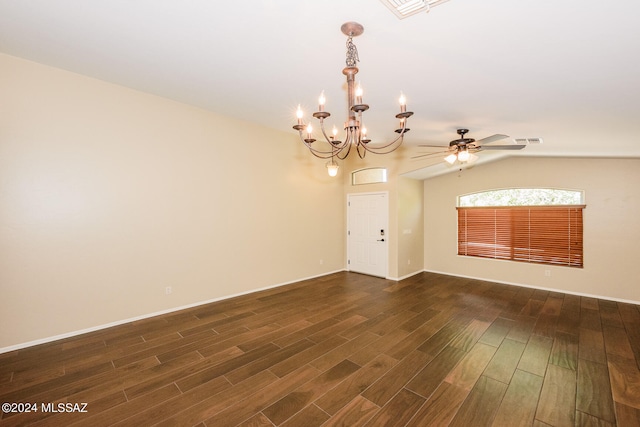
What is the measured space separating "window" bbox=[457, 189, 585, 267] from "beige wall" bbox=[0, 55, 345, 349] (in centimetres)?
465

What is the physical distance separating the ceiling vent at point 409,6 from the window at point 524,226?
5602mm

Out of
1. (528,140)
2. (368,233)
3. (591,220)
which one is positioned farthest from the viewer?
(368,233)

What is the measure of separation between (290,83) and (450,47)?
1763mm

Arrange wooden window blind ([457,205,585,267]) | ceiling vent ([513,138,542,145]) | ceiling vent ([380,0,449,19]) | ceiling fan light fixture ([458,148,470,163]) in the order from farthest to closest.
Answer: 1. wooden window blind ([457,205,585,267])
2. ceiling vent ([513,138,542,145])
3. ceiling fan light fixture ([458,148,470,163])
4. ceiling vent ([380,0,449,19])

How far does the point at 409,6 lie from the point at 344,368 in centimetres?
316

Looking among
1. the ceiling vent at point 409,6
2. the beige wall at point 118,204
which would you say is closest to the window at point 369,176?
the beige wall at point 118,204

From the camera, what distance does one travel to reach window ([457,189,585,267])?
539cm

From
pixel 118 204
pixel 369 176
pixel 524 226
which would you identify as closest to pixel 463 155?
pixel 369 176

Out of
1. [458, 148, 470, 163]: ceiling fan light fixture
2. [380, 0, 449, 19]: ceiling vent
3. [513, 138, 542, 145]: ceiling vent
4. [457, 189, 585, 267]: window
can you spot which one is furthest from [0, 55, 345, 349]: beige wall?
[457, 189, 585, 267]: window

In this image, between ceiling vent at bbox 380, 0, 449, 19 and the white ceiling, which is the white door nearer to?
the white ceiling

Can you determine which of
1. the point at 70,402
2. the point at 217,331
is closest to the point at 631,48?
the point at 217,331

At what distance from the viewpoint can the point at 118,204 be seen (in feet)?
12.4

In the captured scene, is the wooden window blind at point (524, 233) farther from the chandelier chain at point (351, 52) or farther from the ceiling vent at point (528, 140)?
the chandelier chain at point (351, 52)

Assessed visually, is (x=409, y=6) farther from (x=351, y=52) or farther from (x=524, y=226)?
(x=524, y=226)
